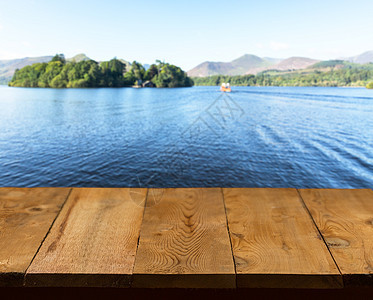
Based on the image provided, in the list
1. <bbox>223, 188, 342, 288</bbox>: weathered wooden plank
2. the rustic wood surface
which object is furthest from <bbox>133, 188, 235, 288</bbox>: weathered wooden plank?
<bbox>223, 188, 342, 288</bbox>: weathered wooden plank

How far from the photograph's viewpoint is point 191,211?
→ 2346 millimetres

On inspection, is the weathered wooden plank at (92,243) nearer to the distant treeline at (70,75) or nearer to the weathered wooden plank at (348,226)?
the weathered wooden plank at (348,226)

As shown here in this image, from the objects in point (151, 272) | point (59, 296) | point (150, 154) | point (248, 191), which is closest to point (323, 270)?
point (248, 191)

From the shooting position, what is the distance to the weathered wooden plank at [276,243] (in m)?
1.72

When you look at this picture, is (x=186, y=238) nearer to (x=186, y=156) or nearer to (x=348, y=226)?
(x=348, y=226)

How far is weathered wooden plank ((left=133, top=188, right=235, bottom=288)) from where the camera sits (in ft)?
5.62

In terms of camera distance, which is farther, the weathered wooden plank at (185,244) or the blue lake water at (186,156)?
the blue lake water at (186,156)

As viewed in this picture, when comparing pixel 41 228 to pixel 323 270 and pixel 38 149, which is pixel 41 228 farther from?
pixel 38 149

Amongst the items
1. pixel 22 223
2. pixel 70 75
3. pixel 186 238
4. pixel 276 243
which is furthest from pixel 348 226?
pixel 70 75

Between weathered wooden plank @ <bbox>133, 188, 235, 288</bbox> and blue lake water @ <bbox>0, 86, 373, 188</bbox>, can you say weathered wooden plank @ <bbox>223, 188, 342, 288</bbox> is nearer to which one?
A: weathered wooden plank @ <bbox>133, 188, 235, 288</bbox>

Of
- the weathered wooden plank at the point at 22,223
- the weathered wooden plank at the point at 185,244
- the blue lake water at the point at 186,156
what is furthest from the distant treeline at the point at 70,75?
the weathered wooden plank at the point at 185,244

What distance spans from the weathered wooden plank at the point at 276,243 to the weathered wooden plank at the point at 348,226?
8 centimetres

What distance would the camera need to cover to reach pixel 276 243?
1.98 meters

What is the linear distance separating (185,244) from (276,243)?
73 centimetres
